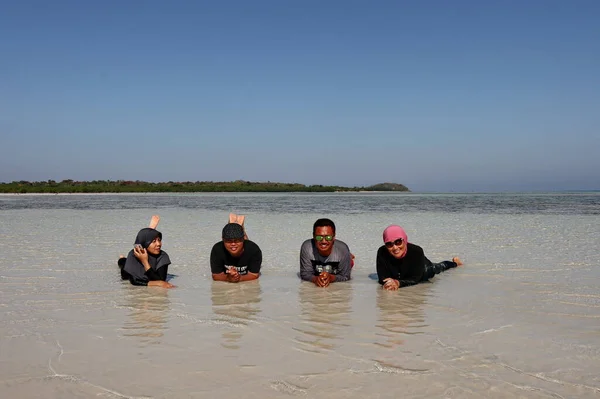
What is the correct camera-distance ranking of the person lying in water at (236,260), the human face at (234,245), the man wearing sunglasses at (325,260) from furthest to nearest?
the man wearing sunglasses at (325,260) < the person lying in water at (236,260) < the human face at (234,245)

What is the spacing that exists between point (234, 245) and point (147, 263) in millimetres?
1357

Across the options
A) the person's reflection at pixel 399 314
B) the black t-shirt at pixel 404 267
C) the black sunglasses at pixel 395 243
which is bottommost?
the person's reflection at pixel 399 314

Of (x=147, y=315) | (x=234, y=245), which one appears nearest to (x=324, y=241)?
(x=234, y=245)

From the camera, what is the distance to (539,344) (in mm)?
4586

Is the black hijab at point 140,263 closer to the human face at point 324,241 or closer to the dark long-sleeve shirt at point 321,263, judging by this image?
the dark long-sleeve shirt at point 321,263

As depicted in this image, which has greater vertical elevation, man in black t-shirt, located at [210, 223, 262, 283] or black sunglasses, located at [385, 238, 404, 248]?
black sunglasses, located at [385, 238, 404, 248]

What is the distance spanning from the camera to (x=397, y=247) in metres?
7.45

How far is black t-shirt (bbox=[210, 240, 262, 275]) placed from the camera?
8.00 m

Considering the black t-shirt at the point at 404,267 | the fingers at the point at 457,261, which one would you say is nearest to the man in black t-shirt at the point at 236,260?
the black t-shirt at the point at 404,267

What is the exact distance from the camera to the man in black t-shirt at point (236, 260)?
7848 millimetres

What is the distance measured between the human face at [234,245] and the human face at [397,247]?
2318 millimetres

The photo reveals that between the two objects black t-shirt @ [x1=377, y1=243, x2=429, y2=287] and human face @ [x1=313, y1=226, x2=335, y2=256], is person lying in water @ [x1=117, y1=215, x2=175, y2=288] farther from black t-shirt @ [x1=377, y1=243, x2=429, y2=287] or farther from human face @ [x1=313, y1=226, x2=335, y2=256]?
black t-shirt @ [x1=377, y1=243, x2=429, y2=287]

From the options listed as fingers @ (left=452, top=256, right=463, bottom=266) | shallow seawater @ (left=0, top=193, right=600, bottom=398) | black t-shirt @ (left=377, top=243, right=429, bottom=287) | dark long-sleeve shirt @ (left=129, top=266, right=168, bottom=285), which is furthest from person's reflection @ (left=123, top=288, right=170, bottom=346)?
fingers @ (left=452, top=256, right=463, bottom=266)

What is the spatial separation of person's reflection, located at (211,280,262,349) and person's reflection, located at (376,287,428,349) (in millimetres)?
1429
